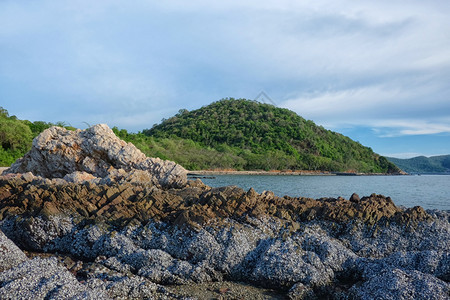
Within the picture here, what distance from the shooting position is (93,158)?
595 inches

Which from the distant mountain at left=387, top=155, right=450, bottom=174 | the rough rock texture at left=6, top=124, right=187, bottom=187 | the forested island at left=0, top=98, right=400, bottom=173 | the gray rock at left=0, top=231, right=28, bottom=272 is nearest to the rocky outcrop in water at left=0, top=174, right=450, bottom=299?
the gray rock at left=0, top=231, right=28, bottom=272

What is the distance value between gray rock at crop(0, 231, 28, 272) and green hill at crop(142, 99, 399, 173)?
2375 inches

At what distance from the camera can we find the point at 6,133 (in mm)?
33625

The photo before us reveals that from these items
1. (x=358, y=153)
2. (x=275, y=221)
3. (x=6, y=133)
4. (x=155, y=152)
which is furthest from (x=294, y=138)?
(x=275, y=221)

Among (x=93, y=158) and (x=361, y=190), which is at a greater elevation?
(x=93, y=158)

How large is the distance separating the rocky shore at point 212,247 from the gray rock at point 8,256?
16mm

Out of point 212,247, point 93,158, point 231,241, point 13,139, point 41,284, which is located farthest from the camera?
point 13,139

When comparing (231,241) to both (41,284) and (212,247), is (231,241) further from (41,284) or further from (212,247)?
(41,284)

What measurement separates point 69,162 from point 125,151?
9.63ft

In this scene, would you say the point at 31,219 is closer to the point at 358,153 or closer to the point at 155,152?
the point at 155,152

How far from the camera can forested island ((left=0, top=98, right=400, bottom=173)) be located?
67.6 m

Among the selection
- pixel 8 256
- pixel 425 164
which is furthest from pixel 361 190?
pixel 425 164

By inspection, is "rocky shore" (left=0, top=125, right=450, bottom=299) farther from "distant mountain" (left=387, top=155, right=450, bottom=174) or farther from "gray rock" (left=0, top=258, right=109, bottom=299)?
"distant mountain" (left=387, top=155, right=450, bottom=174)

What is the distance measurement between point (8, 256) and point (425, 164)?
170 meters
